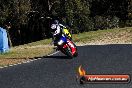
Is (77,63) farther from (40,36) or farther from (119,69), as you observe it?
(40,36)

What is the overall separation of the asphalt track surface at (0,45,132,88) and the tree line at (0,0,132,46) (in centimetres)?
2887

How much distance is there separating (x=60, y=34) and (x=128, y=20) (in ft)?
118

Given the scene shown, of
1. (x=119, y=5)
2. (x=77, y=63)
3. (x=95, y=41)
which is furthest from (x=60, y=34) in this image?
(x=119, y=5)

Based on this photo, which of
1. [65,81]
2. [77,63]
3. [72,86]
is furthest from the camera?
[77,63]

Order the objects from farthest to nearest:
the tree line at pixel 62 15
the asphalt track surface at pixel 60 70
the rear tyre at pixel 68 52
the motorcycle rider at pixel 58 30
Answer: the tree line at pixel 62 15 < the rear tyre at pixel 68 52 < the motorcycle rider at pixel 58 30 < the asphalt track surface at pixel 60 70

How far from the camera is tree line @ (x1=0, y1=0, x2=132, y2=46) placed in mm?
51312

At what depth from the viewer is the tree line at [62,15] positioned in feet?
168

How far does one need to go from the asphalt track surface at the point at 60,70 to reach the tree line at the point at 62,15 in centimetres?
2887

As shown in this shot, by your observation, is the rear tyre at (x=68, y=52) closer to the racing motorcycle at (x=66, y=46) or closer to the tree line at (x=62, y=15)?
the racing motorcycle at (x=66, y=46)

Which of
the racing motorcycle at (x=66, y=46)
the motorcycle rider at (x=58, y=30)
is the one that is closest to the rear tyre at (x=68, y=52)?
the racing motorcycle at (x=66, y=46)

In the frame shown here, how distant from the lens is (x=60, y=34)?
2198 centimetres

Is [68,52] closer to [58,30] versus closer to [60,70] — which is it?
→ [58,30]

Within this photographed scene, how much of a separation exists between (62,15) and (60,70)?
38.0 metres

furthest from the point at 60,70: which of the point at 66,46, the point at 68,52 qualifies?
the point at 66,46
